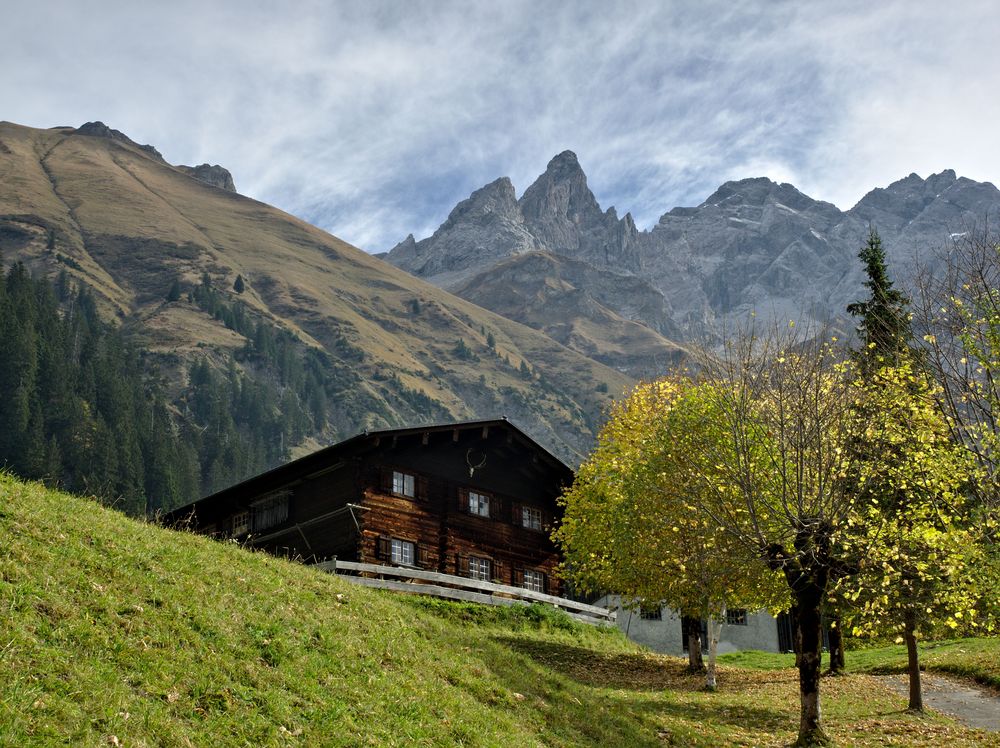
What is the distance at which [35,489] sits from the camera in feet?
73.7

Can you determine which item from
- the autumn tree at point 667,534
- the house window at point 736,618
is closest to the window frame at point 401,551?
the autumn tree at point 667,534

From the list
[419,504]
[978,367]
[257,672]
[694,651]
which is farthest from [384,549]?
[978,367]

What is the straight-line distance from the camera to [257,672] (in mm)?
18109

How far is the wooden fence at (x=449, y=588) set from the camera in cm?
3766

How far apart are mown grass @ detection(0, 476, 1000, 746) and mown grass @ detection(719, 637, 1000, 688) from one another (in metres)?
8.93

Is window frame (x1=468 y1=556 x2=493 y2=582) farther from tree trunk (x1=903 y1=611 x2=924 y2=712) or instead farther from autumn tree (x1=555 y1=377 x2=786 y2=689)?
tree trunk (x1=903 y1=611 x2=924 y2=712)

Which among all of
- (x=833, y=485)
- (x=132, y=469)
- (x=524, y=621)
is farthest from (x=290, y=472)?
(x=132, y=469)

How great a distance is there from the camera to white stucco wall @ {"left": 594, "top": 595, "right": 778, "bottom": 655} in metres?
52.2

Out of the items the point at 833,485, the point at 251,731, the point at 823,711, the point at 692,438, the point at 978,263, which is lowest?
the point at 823,711

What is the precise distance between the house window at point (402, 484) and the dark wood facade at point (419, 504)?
0.05 m

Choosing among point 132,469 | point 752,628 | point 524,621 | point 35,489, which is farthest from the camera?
point 132,469

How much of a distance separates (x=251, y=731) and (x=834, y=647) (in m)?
32.8

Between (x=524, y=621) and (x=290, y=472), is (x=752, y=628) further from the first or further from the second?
(x=290, y=472)

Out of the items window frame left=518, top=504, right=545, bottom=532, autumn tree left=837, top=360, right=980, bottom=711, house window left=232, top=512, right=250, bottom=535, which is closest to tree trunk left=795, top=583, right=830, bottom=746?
autumn tree left=837, top=360, right=980, bottom=711
